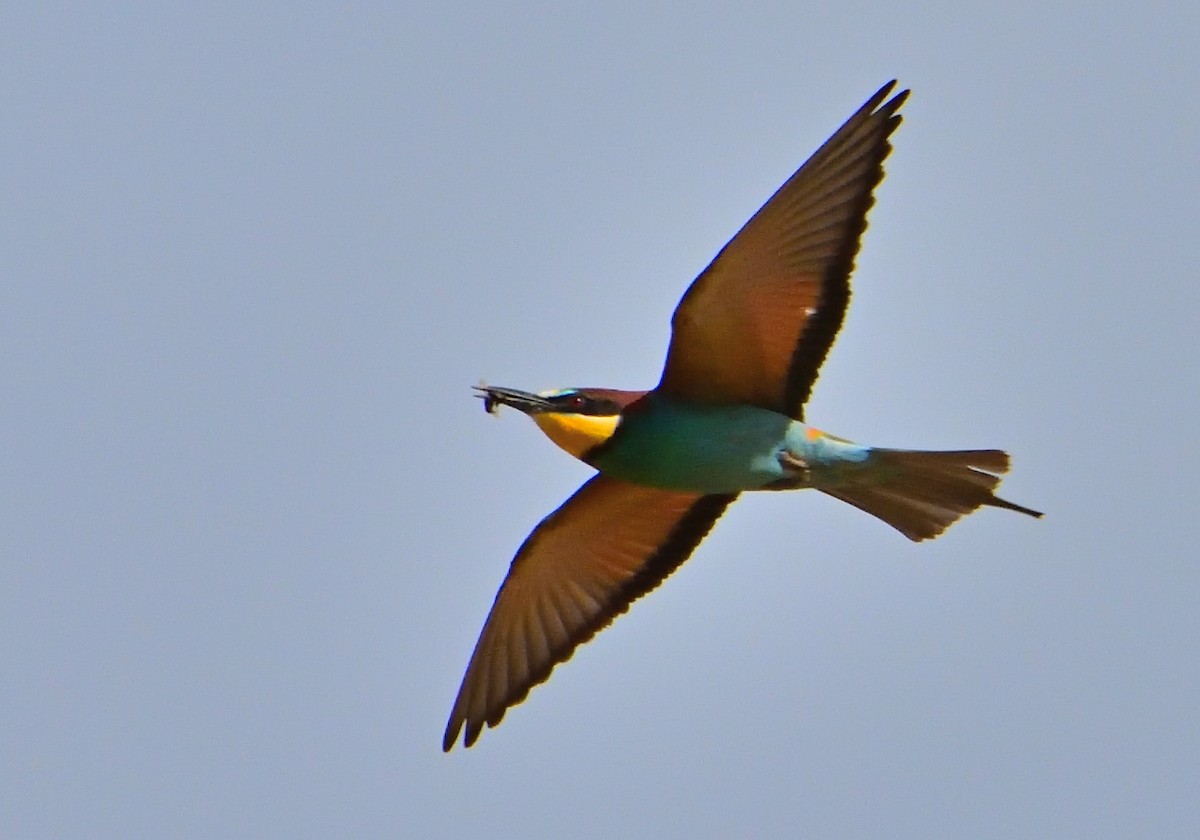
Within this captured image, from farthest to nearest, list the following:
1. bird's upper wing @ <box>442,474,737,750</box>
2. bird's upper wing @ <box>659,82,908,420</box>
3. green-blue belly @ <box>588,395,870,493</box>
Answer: bird's upper wing @ <box>442,474,737,750</box> < green-blue belly @ <box>588,395,870,493</box> < bird's upper wing @ <box>659,82,908,420</box>

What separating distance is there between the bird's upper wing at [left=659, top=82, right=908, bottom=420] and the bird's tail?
0.27 m

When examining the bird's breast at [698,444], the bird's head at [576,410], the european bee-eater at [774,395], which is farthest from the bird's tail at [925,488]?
the bird's head at [576,410]

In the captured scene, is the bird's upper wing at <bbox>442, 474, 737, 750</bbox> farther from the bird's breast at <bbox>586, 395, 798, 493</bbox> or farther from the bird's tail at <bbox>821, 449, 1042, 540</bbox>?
the bird's tail at <bbox>821, 449, 1042, 540</bbox>

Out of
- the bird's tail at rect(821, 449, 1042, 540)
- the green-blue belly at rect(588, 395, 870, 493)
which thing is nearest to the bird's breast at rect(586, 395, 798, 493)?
the green-blue belly at rect(588, 395, 870, 493)

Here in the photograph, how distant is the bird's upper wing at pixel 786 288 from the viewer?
569 cm

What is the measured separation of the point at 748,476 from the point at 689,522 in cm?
72

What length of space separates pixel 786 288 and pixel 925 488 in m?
0.63

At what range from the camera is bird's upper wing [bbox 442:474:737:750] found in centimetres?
643

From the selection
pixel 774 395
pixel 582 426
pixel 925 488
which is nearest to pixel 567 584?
pixel 582 426

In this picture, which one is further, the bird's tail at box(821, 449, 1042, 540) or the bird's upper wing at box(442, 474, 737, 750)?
the bird's upper wing at box(442, 474, 737, 750)

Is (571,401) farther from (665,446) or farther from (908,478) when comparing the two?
(908,478)

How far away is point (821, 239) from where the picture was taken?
5797 millimetres

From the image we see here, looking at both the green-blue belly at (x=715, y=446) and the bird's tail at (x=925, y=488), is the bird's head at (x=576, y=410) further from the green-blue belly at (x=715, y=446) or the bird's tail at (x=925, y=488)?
the bird's tail at (x=925, y=488)

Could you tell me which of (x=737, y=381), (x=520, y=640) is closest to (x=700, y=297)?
(x=737, y=381)
